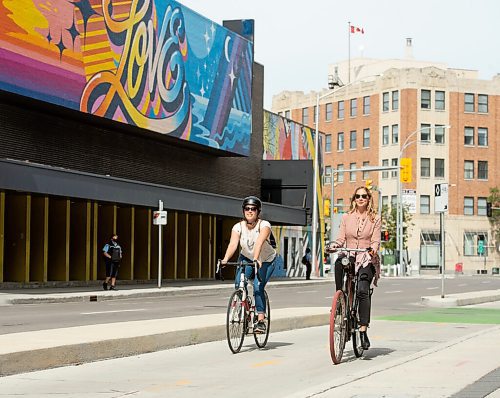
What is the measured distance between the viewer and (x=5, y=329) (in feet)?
53.0

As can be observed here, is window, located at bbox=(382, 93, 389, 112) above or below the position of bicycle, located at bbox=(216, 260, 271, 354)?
above

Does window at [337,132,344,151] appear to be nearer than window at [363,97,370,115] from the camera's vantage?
No

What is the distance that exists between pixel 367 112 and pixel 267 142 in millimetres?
48589

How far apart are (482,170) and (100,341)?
93.2 metres

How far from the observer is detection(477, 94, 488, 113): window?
101438 millimetres

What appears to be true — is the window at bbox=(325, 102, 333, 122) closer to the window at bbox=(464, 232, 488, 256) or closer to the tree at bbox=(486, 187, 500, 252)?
the tree at bbox=(486, 187, 500, 252)

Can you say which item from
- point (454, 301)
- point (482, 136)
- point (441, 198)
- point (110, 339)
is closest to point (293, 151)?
point (454, 301)

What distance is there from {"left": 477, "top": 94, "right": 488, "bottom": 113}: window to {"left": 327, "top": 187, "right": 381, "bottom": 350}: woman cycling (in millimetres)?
91803

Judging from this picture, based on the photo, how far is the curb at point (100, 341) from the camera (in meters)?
10.7

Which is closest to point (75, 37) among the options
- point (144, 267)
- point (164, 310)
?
point (144, 267)

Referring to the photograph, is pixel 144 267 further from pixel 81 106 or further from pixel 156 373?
pixel 156 373

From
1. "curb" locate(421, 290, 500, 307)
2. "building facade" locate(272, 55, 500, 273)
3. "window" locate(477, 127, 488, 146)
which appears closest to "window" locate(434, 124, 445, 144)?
"building facade" locate(272, 55, 500, 273)

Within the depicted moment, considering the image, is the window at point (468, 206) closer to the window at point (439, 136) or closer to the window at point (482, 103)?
the window at point (439, 136)

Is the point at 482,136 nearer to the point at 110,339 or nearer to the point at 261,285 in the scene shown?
the point at 261,285
